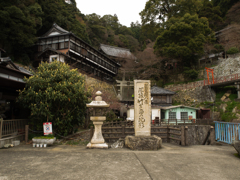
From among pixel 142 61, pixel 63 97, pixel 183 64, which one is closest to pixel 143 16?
pixel 142 61

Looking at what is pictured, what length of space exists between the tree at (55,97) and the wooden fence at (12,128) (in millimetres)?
787

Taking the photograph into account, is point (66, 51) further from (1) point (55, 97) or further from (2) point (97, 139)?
(2) point (97, 139)

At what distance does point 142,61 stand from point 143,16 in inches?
571

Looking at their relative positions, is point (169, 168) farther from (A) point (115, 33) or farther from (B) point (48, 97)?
(A) point (115, 33)

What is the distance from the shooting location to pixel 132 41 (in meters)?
49.3

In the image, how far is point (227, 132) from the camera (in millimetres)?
9211

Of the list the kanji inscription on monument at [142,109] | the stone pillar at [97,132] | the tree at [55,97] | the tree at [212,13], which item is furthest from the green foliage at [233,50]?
the stone pillar at [97,132]

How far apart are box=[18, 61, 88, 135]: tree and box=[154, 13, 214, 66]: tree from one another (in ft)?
74.5

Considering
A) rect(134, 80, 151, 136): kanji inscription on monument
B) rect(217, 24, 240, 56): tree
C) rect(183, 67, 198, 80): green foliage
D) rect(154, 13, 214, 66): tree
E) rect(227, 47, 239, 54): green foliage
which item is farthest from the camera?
rect(227, 47, 239, 54): green foliage

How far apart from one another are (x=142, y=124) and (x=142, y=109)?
29.9 inches

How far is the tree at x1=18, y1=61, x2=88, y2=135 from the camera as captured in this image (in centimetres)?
900

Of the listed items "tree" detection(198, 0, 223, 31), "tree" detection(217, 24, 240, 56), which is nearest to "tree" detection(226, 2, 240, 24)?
"tree" detection(198, 0, 223, 31)

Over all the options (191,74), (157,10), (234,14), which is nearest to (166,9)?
(157,10)

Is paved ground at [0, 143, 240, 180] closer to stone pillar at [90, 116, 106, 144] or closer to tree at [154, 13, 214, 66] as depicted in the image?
stone pillar at [90, 116, 106, 144]
